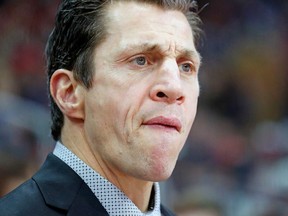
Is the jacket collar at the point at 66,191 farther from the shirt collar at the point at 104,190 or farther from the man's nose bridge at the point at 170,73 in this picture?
the man's nose bridge at the point at 170,73

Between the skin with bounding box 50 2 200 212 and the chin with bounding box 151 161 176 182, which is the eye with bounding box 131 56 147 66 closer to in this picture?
the skin with bounding box 50 2 200 212

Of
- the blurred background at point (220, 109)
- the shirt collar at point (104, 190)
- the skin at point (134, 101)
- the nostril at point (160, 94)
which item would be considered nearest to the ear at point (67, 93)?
the skin at point (134, 101)

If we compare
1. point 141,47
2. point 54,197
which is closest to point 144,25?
point 141,47

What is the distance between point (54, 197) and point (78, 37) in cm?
46

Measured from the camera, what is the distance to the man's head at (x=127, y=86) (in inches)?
70.4

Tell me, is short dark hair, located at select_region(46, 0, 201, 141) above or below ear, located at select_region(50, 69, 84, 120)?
above

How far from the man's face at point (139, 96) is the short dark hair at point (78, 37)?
0.03 metres

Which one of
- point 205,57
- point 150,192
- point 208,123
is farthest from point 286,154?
point 150,192

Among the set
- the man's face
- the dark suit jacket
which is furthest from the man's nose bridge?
the dark suit jacket

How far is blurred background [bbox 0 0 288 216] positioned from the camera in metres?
4.33

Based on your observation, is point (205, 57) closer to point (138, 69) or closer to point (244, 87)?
point (244, 87)

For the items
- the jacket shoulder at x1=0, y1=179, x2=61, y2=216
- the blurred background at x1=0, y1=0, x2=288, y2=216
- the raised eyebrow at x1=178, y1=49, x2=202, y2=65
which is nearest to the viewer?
the jacket shoulder at x1=0, y1=179, x2=61, y2=216

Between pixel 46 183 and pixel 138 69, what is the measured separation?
1.26 ft

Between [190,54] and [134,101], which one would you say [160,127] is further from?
[190,54]
